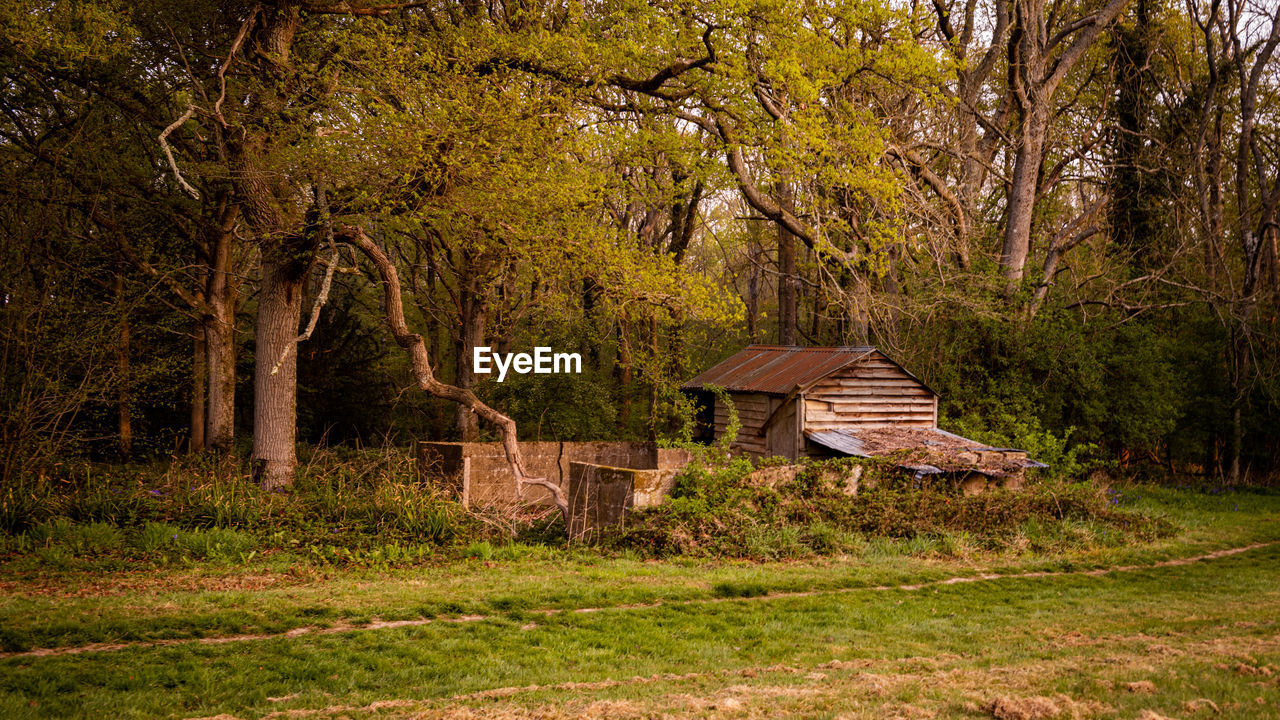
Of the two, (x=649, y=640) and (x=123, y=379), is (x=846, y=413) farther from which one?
(x=123, y=379)

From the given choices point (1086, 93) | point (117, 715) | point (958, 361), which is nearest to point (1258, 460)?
point (958, 361)

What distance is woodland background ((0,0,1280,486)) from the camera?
1432cm

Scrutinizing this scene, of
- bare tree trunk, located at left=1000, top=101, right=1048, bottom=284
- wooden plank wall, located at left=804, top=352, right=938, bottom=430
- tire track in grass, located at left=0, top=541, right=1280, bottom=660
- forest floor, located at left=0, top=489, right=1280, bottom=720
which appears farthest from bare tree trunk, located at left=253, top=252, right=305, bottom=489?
bare tree trunk, located at left=1000, top=101, right=1048, bottom=284

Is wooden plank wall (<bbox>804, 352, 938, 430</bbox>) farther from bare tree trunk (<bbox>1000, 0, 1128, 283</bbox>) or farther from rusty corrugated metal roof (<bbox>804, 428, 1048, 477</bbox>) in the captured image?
bare tree trunk (<bbox>1000, 0, 1128, 283</bbox>)

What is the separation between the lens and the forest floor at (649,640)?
19.1ft

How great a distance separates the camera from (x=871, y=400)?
17188 mm

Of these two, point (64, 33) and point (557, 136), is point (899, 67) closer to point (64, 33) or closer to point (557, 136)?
point (557, 136)

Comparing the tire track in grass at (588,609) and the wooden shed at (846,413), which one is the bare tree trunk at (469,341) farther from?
the tire track in grass at (588,609)

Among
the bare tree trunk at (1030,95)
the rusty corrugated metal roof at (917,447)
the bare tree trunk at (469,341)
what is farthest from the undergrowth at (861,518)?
the bare tree trunk at (469,341)

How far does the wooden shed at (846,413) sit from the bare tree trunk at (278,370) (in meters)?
8.09

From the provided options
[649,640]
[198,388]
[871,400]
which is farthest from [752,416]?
[198,388]

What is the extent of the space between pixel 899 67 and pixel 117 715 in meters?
16.6

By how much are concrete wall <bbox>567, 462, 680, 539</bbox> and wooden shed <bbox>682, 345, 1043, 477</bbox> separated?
4.05 metres

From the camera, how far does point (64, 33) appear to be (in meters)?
13.9
